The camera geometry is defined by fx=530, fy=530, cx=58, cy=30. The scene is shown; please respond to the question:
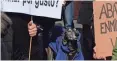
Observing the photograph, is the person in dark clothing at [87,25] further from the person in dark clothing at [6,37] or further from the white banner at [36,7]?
the person in dark clothing at [6,37]

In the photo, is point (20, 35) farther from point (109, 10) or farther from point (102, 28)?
point (109, 10)

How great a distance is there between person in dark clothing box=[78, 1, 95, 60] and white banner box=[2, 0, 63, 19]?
1.96 ft

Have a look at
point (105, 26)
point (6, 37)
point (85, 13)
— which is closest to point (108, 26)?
point (105, 26)

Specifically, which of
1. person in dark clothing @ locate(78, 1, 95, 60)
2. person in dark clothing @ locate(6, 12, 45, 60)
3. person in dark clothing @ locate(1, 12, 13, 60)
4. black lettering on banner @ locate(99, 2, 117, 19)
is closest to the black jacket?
person in dark clothing @ locate(78, 1, 95, 60)

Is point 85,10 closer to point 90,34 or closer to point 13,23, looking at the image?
point 90,34

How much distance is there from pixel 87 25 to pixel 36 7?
86cm

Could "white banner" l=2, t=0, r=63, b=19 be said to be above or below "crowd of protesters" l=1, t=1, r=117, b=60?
above

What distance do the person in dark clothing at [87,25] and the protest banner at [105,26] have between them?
31cm

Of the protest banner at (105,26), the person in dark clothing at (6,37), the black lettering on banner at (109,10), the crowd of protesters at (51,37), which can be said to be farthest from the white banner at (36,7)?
the black lettering on banner at (109,10)

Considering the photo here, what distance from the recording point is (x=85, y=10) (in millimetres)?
5852

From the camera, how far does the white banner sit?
521 cm

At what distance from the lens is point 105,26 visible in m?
5.48

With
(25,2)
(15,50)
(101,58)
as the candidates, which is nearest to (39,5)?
(25,2)

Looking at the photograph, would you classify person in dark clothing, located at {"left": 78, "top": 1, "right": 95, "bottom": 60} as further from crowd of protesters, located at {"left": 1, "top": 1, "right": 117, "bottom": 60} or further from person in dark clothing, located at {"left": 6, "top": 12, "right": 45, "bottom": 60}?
person in dark clothing, located at {"left": 6, "top": 12, "right": 45, "bottom": 60}
